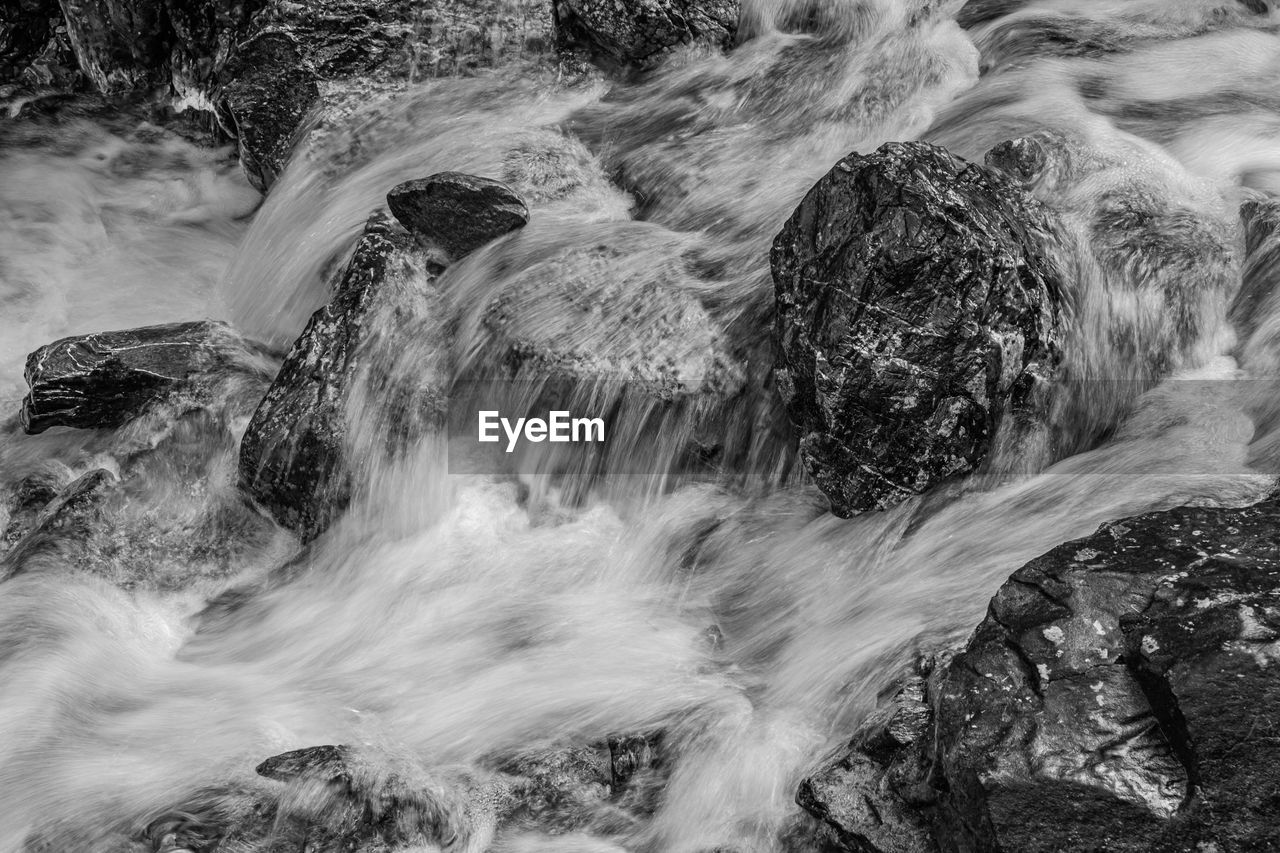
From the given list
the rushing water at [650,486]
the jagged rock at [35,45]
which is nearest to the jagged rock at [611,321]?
the rushing water at [650,486]

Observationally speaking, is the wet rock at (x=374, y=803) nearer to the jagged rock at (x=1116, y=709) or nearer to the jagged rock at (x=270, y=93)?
the jagged rock at (x=1116, y=709)

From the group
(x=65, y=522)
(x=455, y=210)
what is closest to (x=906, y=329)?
(x=455, y=210)

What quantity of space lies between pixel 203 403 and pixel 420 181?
1910mm

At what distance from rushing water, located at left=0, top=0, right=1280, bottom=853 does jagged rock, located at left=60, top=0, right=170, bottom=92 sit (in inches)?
59.5

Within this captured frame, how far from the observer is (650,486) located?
5867mm

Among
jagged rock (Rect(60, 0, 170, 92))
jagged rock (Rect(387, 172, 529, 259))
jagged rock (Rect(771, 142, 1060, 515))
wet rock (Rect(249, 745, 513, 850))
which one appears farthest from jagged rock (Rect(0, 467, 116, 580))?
jagged rock (Rect(60, 0, 170, 92))

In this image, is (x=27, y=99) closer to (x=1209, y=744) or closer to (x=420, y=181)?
(x=420, y=181)

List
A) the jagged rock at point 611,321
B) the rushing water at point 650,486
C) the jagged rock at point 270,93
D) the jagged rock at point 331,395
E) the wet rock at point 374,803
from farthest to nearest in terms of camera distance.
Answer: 1. the jagged rock at point 270,93
2. the jagged rock at point 331,395
3. the jagged rock at point 611,321
4. the rushing water at point 650,486
5. the wet rock at point 374,803

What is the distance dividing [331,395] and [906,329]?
3187 mm

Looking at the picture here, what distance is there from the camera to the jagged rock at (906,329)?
5.01 meters

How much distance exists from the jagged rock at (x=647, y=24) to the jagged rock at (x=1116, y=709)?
5.58 metres

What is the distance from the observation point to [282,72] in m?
7.98

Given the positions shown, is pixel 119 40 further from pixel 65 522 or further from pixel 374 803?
pixel 374 803

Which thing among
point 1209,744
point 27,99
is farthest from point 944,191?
point 27,99
